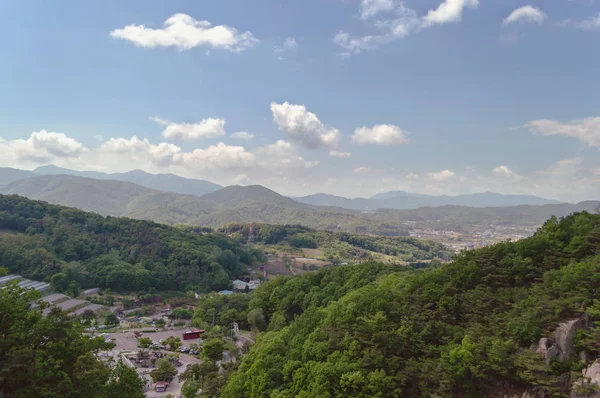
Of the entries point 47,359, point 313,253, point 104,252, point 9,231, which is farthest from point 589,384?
point 313,253

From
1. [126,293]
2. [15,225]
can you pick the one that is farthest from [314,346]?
[15,225]

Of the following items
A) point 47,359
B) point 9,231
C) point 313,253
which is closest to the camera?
point 47,359

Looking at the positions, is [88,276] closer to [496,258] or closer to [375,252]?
[496,258]

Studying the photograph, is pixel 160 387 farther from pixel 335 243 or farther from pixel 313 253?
pixel 335 243

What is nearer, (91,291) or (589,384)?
(589,384)

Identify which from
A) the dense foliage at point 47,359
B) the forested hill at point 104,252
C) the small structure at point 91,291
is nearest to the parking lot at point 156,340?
the dense foliage at point 47,359

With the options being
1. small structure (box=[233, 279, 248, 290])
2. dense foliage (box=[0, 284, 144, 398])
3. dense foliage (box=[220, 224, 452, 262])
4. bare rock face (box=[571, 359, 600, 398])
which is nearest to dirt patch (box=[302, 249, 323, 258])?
dense foliage (box=[220, 224, 452, 262])

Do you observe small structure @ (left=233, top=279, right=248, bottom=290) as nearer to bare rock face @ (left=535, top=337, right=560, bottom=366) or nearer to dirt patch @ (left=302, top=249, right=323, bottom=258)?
dirt patch @ (left=302, top=249, right=323, bottom=258)
